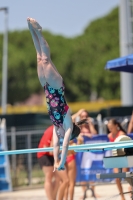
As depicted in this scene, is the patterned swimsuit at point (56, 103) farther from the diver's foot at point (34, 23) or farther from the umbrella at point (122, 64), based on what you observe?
the umbrella at point (122, 64)

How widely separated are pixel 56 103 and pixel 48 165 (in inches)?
162

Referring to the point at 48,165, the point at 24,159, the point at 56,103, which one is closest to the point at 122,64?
the point at 48,165

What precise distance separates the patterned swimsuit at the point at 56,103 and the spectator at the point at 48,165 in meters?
3.72

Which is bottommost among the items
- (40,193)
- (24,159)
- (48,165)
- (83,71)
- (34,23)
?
(40,193)

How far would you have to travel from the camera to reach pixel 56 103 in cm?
759

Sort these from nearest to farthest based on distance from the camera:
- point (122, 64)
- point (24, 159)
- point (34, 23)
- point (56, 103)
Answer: point (34, 23)
point (56, 103)
point (122, 64)
point (24, 159)

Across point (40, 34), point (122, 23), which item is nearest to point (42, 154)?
point (40, 34)

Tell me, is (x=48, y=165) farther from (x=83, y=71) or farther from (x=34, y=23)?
(x=83, y=71)

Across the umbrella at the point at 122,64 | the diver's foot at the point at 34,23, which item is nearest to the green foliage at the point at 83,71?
the umbrella at the point at 122,64

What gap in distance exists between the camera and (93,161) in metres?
14.5

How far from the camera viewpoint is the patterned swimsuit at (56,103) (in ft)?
24.8

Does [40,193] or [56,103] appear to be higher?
[56,103]

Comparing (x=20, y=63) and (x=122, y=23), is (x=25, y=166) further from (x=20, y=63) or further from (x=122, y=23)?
(x=20, y=63)

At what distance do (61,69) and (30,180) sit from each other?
6691 cm
